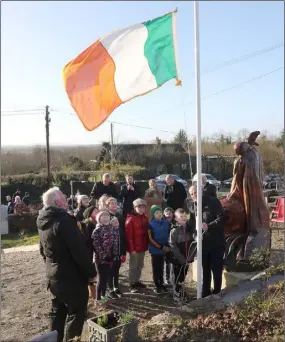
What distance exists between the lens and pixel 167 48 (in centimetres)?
526

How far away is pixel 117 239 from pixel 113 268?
57 cm

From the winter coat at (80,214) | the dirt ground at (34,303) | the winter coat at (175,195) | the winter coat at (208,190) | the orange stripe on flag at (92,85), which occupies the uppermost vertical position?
the orange stripe on flag at (92,85)

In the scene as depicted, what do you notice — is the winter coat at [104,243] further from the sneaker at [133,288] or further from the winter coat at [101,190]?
the winter coat at [101,190]

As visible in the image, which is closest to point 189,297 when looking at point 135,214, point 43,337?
point 135,214

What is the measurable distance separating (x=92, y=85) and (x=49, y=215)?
7.16 ft


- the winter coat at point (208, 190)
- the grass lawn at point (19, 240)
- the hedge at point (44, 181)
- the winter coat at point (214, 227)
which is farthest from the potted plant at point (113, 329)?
the hedge at point (44, 181)

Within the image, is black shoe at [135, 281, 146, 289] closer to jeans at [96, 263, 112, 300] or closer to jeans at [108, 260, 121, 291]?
jeans at [108, 260, 121, 291]

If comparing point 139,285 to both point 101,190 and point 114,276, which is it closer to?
point 114,276

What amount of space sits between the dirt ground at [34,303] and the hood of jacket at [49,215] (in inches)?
→ 46.8

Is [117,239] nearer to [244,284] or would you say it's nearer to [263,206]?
[244,284]

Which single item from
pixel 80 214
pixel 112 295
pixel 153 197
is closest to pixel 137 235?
pixel 112 295

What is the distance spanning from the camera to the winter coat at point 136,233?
6.32m

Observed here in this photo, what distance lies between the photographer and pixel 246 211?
236 inches

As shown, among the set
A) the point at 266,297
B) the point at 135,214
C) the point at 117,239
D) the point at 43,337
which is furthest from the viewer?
the point at 135,214
